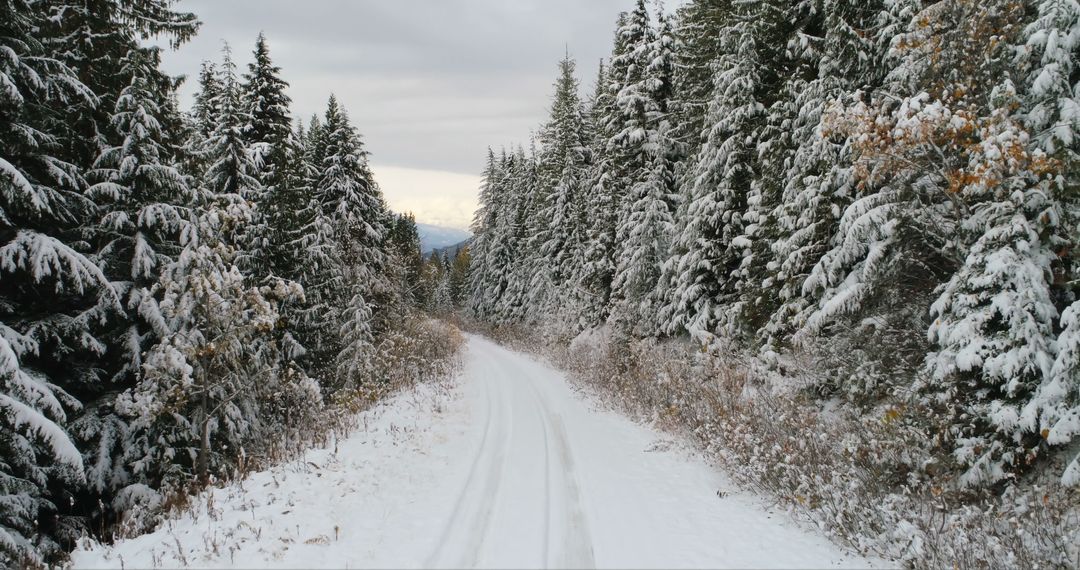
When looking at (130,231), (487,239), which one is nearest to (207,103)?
(130,231)

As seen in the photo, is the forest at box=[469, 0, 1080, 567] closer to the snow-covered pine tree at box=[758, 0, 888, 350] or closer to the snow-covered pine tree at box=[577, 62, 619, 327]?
the snow-covered pine tree at box=[758, 0, 888, 350]

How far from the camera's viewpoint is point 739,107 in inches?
589

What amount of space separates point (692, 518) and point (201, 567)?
5990mm

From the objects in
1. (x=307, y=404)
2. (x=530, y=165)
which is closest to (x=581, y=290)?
(x=307, y=404)

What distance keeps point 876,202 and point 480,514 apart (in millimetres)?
8538

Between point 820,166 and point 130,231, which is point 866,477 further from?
point 130,231

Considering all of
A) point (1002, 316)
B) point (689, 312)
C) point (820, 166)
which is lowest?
point (689, 312)

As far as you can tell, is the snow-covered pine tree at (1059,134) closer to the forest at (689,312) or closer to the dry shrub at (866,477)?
the forest at (689,312)

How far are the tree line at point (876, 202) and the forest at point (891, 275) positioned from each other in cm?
4

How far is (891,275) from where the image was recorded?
28.1 feet

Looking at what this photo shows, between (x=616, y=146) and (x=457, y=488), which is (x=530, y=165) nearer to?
(x=616, y=146)

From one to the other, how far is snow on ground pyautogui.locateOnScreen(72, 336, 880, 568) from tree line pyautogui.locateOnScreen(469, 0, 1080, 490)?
2.88 meters

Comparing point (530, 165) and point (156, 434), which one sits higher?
point (530, 165)

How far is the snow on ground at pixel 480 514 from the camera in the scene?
5.71 m
